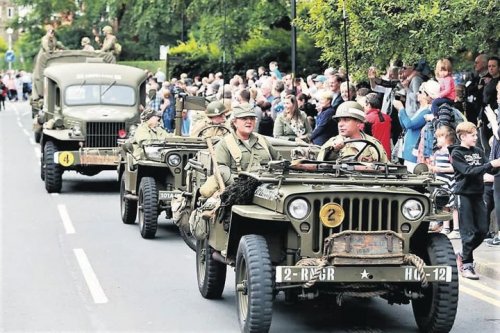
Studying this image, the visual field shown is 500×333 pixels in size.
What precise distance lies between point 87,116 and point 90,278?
9.89 metres

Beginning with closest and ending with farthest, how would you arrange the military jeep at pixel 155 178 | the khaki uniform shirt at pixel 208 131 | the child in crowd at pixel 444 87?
the khaki uniform shirt at pixel 208 131
the military jeep at pixel 155 178
the child in crowd at pixel 444 87

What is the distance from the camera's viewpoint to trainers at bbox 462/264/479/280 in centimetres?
1227

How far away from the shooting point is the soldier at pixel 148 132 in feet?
54.2

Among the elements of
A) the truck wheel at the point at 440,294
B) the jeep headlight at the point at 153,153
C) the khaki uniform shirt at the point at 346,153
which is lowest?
the truck wheel at the point at 440,294

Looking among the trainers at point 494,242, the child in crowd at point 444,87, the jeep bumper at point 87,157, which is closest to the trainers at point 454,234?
the trainers at point 494,242

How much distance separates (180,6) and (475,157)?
1002 inches

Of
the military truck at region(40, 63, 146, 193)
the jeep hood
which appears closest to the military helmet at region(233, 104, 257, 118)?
the military truck at region(40, 63, 146, 193)

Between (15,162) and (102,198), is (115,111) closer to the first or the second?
(102,198)

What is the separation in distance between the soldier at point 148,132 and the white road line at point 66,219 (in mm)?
1325

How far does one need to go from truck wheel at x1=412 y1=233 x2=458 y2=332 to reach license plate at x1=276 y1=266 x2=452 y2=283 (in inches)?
6.2

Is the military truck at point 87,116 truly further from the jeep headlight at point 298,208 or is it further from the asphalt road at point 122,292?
the jeep headlight at point 298,208

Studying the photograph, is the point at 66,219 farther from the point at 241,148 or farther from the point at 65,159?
the point at 241,148

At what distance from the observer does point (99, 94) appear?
22.8 meters

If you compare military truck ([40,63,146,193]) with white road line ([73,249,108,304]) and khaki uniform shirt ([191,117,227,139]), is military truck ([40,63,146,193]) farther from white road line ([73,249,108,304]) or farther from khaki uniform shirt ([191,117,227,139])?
white road line ([73,249,108,304])
